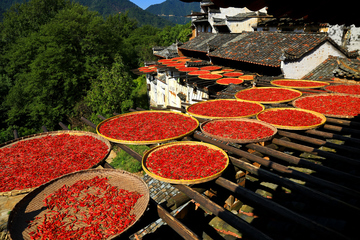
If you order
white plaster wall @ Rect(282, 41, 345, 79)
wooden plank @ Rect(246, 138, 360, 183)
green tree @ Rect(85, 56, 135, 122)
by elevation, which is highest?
white plaster wall @ Rect(282, 41, 345, 79)

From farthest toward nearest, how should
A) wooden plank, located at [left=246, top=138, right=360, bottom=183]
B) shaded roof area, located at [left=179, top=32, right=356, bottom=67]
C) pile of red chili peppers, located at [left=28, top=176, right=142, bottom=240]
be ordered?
shaded roof area, located at [left=179, top=32, right=356, bottom=67], wooden plank, located at [left=246, top=138, right=360, bottom=183], pile of red chili peppers, located at [left=28, top=176, right=142, bottom=240]

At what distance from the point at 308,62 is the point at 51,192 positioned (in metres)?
19.0

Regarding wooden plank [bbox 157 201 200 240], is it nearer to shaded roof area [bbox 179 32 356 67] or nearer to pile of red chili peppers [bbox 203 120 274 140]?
pile of red chili peppers [bbox 203 120 274 140]

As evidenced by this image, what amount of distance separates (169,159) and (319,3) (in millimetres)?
3584

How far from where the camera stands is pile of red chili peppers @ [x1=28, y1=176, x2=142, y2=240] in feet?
10.00

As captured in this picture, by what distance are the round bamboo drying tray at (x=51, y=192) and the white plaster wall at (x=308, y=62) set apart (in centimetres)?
1582

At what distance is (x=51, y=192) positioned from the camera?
151 inches

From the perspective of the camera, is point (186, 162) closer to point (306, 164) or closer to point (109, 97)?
point (306, 164)

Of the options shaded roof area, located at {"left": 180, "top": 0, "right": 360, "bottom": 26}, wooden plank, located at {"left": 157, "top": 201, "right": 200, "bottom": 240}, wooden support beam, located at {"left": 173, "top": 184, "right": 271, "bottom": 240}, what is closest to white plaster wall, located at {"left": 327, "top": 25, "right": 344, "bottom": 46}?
shaded roof area, located at {"left": 180, "top": 0, "right": 360, "bottom": 26}

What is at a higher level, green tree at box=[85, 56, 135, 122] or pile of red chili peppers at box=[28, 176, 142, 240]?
pile of red chili peppers at box=[28, 176, 142, 240]

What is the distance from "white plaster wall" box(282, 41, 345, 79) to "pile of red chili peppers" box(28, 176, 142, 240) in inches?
639

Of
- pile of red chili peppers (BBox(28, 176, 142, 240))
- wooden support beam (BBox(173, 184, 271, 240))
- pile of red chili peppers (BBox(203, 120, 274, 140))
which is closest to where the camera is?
wooden support beam (BBox(173, 184, 271, 240))

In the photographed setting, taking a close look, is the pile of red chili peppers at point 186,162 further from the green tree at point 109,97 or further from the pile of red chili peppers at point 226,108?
the green tree at point 109,97

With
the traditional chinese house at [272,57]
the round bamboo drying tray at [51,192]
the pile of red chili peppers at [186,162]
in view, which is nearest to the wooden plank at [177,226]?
the round bamboo drying tray at [51,192]
